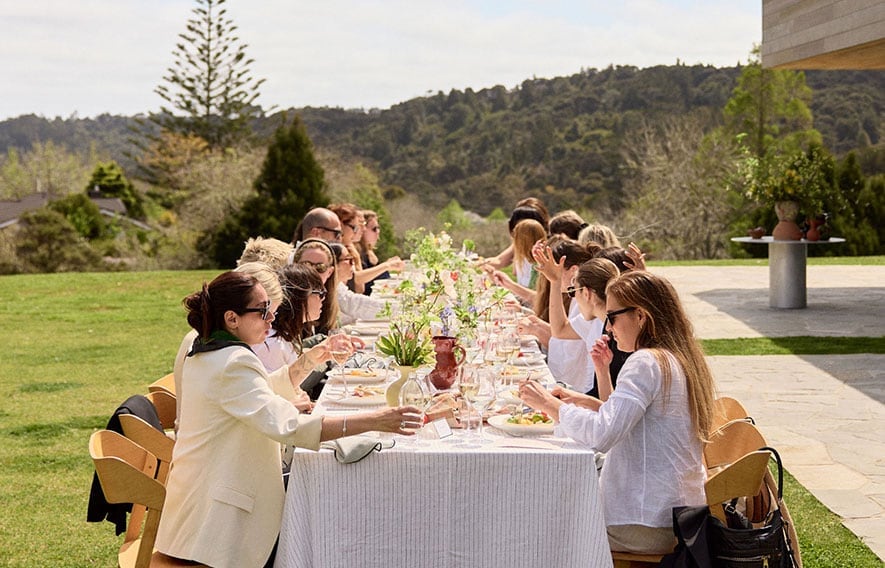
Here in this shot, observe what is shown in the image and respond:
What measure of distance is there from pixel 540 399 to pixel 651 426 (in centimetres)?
39

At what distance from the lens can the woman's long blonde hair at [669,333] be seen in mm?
3355

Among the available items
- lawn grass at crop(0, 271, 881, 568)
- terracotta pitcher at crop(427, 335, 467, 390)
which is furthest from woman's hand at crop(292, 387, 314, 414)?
lawn grass at crop(0, 271, 881, 568)

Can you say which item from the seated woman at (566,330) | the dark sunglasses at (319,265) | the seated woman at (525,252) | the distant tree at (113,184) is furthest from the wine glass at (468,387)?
the distant tree at (113,184)

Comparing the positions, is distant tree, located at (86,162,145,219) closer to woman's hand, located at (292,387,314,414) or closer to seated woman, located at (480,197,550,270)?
seated woman, located at (480,197,550,270)

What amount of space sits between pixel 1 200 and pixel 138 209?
1855cm

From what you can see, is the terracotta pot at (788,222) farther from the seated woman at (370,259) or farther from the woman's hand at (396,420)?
the woman's hand at (396,420)

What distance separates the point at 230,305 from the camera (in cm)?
338

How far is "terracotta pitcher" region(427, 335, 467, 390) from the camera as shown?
4078 mm

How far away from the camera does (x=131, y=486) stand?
3.35m

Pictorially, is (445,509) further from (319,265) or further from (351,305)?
(351,305)

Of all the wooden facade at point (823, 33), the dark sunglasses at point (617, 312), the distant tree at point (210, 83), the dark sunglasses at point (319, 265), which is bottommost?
the dark sunglasses at point (319, 265)

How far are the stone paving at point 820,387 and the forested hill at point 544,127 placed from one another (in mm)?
24427

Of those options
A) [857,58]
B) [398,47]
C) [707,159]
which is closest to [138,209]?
[398,47]

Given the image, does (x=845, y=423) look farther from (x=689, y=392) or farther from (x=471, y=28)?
(x=471, y=28)
